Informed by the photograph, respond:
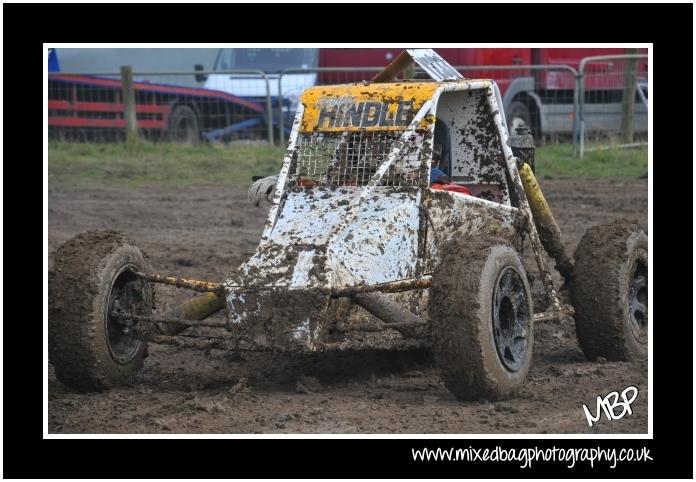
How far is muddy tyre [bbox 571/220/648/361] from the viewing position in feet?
23.7

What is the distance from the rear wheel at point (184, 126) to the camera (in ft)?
59.6

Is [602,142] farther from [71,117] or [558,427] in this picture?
[558,427]

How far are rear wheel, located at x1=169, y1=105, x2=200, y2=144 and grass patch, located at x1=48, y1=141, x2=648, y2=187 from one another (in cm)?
67

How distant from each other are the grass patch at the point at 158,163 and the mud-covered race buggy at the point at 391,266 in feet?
26.5

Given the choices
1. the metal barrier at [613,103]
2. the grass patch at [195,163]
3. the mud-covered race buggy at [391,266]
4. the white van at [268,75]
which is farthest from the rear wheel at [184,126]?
the mud-covered race buggy at [391,266]

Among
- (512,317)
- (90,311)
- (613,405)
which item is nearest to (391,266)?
(512,317)

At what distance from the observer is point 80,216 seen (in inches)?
519

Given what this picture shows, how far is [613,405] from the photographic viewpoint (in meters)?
6.15

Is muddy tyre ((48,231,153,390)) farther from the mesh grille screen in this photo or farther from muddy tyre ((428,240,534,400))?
muddy tyre ((428,240,534,400))

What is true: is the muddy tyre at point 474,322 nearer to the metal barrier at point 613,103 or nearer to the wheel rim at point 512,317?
the wheel rim at point 512,317

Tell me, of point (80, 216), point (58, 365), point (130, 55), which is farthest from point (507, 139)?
point (130, 55)

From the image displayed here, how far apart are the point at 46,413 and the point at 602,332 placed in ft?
10.8

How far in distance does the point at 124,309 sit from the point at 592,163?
10.4 meters

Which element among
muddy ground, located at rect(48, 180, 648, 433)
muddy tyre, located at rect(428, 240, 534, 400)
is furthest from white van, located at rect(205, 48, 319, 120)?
muddy tyre, located at rect(428, 240, 534, 400)
